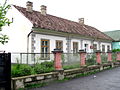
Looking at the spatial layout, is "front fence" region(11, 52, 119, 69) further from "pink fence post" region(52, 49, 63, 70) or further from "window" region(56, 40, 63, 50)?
"window" region(56, 40, 63, 50)

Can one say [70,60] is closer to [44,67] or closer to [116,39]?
[44,67]

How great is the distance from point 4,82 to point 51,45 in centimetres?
A: 944

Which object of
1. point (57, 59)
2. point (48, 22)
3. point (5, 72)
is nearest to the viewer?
point (5, 72)

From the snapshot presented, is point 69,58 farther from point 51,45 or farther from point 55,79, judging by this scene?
point 51,45

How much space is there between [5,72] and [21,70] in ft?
3.62

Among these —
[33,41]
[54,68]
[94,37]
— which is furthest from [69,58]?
[94,37]

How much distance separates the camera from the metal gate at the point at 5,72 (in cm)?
646

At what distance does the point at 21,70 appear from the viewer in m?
7.61

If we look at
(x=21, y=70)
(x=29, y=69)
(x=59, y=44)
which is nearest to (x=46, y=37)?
(x=59, y=44)

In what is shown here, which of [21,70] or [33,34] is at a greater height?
[33,34]

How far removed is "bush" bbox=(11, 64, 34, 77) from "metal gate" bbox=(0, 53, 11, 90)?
0.55 m

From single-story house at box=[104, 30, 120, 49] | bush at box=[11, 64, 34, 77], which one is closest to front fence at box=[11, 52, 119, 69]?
bush at box=[11, 64, 34, 77]

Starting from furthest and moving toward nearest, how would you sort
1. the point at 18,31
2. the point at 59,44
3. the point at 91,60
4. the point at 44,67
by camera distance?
the point at 59,44 < the point at 18,31 < the point at 91,60 < the point at 44,67

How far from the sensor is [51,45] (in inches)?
617
